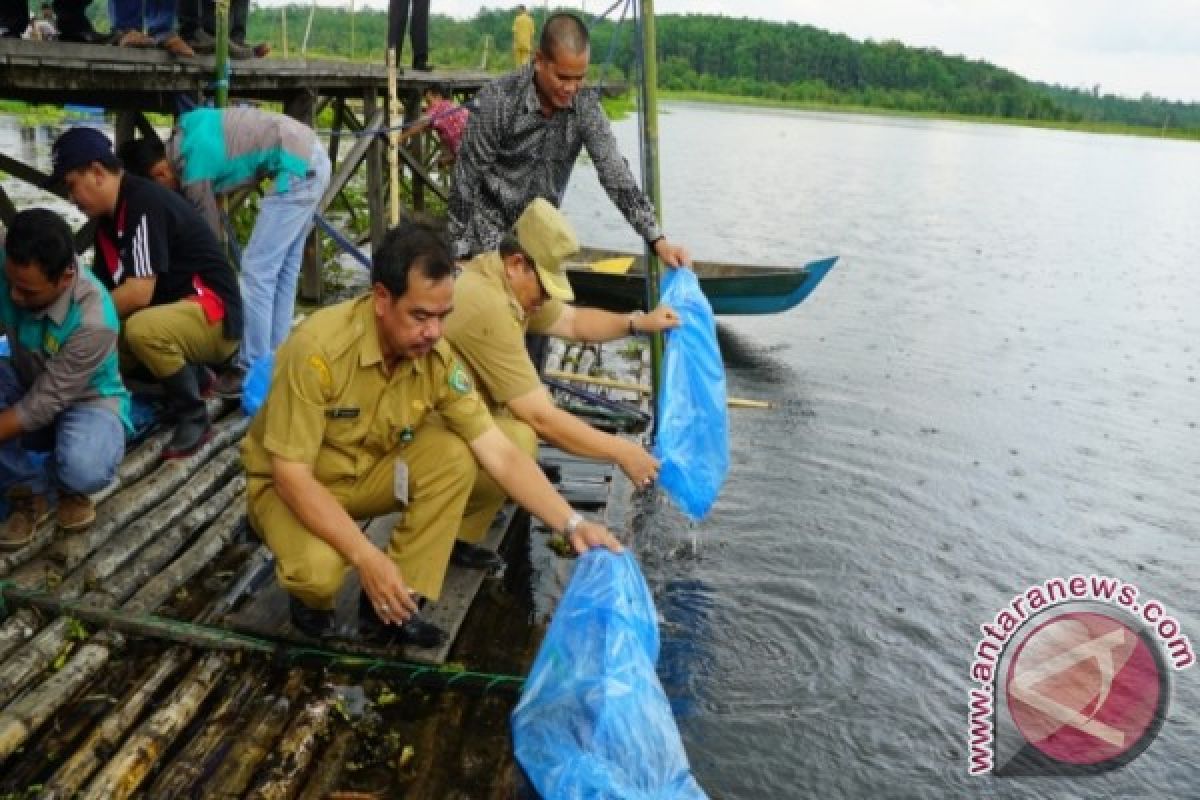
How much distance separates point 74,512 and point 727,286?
27.4 ft

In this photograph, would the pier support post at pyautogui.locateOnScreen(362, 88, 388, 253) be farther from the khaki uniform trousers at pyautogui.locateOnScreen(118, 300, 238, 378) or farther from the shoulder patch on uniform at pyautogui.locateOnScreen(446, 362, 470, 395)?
the shoulder patch on uniform at pyautogui.locateOnScreen(446, 362, 470, 395)

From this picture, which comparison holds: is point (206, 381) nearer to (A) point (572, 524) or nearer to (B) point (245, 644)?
(B) point (245, 644)

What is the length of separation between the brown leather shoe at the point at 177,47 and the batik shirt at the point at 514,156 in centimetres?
187

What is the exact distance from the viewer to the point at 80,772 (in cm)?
282

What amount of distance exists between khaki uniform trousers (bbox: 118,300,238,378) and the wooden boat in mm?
6842

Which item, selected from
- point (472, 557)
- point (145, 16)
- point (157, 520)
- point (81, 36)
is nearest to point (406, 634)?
point (472, 557)

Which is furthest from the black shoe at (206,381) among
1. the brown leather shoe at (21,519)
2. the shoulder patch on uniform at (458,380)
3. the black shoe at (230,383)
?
the shoulder patch on uniform at (458,380)

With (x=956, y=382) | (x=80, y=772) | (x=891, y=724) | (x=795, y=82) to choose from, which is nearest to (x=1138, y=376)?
(x=956, y=382)

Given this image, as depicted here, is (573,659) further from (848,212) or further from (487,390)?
(848,212)

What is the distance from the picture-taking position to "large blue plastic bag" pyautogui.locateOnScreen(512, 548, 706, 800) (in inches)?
99.7

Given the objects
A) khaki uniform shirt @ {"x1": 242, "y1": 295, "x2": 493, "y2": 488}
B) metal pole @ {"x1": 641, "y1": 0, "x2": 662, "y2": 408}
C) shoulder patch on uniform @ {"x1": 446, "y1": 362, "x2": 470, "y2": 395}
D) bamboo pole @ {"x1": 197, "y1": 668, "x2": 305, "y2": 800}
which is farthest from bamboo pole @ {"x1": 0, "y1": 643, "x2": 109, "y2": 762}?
metal pole @ {"x1": 641, "y1": 0, "x2": 662, "y2": 408}

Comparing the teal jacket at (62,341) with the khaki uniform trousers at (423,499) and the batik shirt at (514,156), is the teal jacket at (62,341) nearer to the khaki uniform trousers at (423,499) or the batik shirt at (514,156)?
the khaki uniform trousers at (423,499)

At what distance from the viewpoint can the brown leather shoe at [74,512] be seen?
155 inches

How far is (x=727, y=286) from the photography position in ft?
37.3
